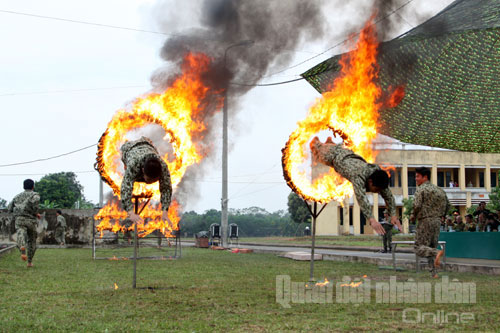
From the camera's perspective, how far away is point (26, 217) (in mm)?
13258

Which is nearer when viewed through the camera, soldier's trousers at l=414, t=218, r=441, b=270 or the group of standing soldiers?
soldier's trousers at l=414, t=218, r=441, b=270

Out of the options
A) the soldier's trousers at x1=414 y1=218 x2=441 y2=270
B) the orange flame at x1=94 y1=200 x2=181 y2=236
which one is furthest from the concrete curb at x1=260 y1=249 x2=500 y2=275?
the orange flame at x1=94 y1=200 x2=181 y2=236

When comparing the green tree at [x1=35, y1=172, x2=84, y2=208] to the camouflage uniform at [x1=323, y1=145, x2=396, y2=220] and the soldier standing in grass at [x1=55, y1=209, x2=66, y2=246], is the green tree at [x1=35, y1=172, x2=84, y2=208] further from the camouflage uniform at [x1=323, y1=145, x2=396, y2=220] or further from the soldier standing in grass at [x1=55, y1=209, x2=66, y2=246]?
the camouflage uniform at [x1=323, y1=145, x2=396, y2=220]

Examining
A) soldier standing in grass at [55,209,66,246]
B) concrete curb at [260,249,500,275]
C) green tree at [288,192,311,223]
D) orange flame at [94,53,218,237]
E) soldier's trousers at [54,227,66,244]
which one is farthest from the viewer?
green tree at [288,192,311,223]

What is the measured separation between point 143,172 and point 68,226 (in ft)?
65.8

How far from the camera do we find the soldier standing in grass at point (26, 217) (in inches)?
518

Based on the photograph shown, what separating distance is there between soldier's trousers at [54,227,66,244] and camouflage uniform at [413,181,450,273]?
67.1 feet

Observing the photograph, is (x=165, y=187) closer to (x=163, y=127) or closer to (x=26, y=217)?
(x=163, y=127)

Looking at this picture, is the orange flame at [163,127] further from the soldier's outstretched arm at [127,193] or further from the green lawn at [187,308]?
the green lawn at [187,308]

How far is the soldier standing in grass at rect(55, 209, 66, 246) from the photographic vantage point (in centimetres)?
2636

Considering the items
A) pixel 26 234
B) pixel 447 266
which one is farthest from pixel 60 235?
pixel 447 266

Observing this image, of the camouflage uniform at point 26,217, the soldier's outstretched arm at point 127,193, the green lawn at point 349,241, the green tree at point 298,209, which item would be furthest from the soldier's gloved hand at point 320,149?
the green tree at point 298,209

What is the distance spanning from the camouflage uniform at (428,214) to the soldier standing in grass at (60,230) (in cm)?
2013

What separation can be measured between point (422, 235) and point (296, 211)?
6160cm
